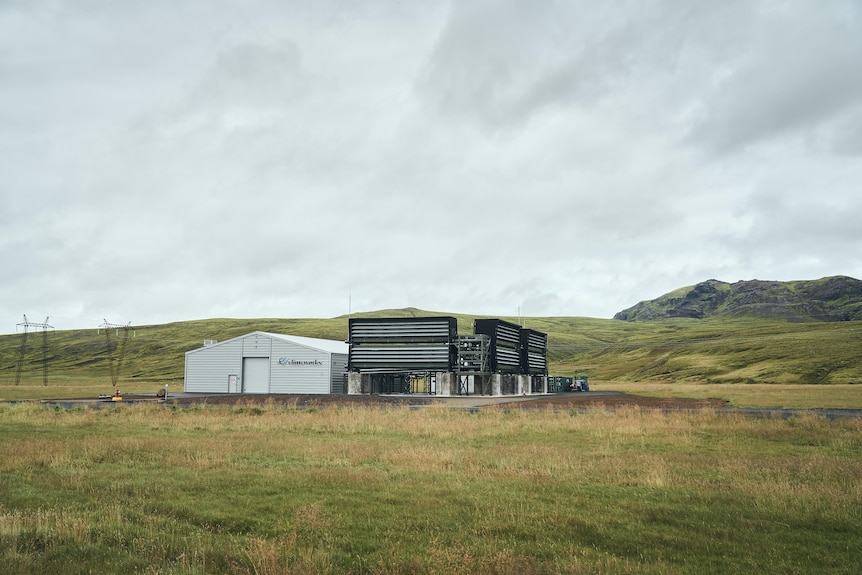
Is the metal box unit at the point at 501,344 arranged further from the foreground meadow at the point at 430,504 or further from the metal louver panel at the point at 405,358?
the foreground meadow at the point at 430,504

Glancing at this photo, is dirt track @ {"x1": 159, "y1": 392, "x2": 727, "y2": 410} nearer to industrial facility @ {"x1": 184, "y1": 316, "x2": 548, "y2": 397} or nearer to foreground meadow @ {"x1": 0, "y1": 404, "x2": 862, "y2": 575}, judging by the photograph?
industrial facility @ {"x1": 184, "y1": 316, "x2": 548, "y2": 397}

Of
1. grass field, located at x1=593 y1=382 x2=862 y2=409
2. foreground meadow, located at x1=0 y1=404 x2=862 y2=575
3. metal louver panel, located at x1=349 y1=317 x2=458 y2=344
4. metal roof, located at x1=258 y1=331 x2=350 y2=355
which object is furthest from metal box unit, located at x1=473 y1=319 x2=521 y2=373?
foreground meadow, located at x1=0 y1=404 x2=862 y2=575

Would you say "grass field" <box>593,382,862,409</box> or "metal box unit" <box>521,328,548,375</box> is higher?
"metal box unit" <box>521,328,548,375</box>

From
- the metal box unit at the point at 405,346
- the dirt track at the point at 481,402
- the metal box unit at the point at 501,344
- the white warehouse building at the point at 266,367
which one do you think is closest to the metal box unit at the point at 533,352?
the metal box unit at the point at 501,344

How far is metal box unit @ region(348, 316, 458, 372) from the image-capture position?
73.8 m

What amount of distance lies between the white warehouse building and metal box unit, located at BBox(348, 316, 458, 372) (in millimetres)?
3475

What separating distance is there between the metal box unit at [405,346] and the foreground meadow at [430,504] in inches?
1889

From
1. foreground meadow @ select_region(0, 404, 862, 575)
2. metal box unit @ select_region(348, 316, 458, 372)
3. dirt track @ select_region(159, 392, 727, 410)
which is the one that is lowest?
foreground meadow @ select_region(0, 404, 862, 575)

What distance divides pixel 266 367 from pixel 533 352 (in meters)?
40.0

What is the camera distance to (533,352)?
94.5m

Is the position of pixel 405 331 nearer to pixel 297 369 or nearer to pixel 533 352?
pixel 297 369

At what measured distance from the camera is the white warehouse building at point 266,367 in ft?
245

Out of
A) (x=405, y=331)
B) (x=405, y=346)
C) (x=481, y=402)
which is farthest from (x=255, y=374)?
(x=481, y=402)

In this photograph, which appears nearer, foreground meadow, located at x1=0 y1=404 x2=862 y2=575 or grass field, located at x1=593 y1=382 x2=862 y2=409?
foreground meadow, located at x1=0 y1=404 x2=862 y2=575
